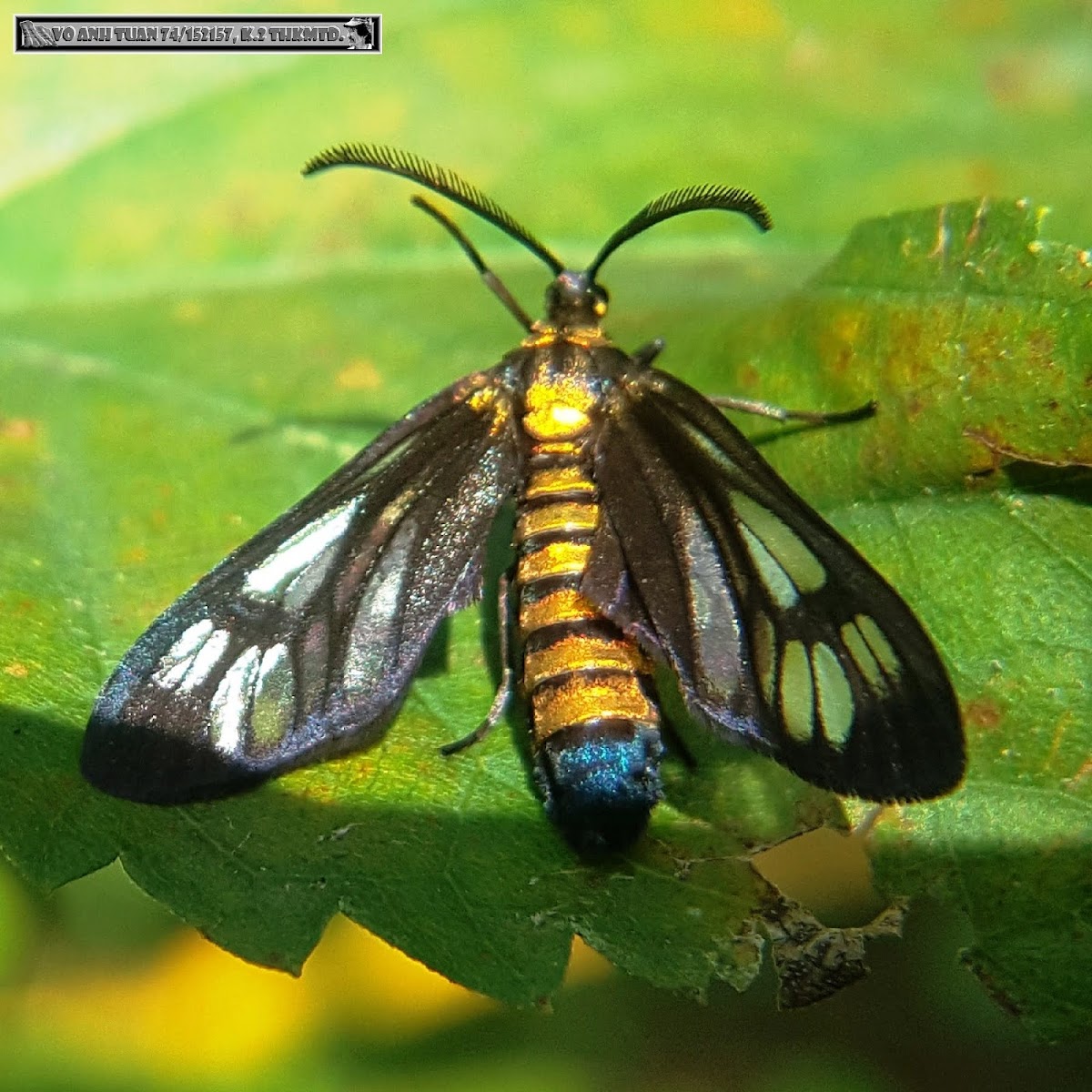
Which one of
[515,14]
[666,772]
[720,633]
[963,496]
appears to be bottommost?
[666,772]

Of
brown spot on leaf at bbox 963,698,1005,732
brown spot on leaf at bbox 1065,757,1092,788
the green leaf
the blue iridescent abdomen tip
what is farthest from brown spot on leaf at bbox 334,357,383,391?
brown spot on leaf at bbox 1065,757,1092,788

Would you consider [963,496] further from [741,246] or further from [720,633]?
[741,246]

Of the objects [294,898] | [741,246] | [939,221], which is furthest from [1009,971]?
[741,246]

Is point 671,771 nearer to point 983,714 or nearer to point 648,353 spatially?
point 983,714

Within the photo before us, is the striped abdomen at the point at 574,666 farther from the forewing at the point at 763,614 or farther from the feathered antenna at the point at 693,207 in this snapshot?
the feathered antenna at the point at 693,207

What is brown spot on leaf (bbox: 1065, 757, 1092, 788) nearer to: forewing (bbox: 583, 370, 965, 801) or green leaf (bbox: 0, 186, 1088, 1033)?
green leaf (bbox: 0, 186, 1088, 1033)

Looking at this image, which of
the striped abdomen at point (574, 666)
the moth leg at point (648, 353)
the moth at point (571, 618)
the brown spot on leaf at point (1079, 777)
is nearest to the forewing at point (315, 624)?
the moth at point (571, 618)

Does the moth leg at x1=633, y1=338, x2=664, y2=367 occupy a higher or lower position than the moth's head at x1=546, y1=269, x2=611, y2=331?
lower

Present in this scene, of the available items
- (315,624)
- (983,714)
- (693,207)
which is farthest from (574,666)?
(693,207)
